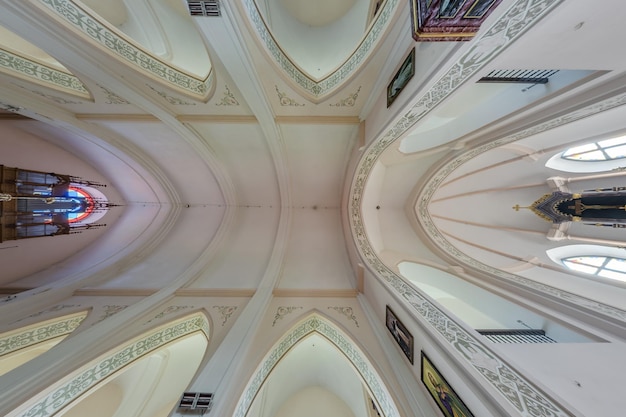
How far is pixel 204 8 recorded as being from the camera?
3.02 meters

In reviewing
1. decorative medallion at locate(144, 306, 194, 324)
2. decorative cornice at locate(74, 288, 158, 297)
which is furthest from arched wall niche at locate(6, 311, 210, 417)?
decorative cornice at locate(74, 288, 158, 297)

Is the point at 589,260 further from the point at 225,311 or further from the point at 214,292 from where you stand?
the point at 214,292

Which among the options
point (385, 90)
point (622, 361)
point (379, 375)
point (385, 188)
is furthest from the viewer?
point (385, 188)

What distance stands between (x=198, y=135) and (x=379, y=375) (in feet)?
21.1

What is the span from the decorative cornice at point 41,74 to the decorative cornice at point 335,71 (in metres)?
3.57

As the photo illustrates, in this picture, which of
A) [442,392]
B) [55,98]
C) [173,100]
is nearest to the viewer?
[442,392]

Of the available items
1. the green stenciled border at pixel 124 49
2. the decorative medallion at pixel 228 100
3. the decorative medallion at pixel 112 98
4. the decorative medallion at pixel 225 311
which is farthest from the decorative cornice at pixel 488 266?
the decorative medallion at pixel 112 98

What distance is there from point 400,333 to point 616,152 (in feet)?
22.3

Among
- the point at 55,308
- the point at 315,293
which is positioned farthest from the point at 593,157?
the point at 55,308

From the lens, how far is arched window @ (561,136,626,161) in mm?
5176

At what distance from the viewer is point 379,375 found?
360 cm

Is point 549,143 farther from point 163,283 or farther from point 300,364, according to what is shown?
point 163,283

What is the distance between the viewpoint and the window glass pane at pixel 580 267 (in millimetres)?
5405

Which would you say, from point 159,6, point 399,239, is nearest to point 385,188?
point 399,239
